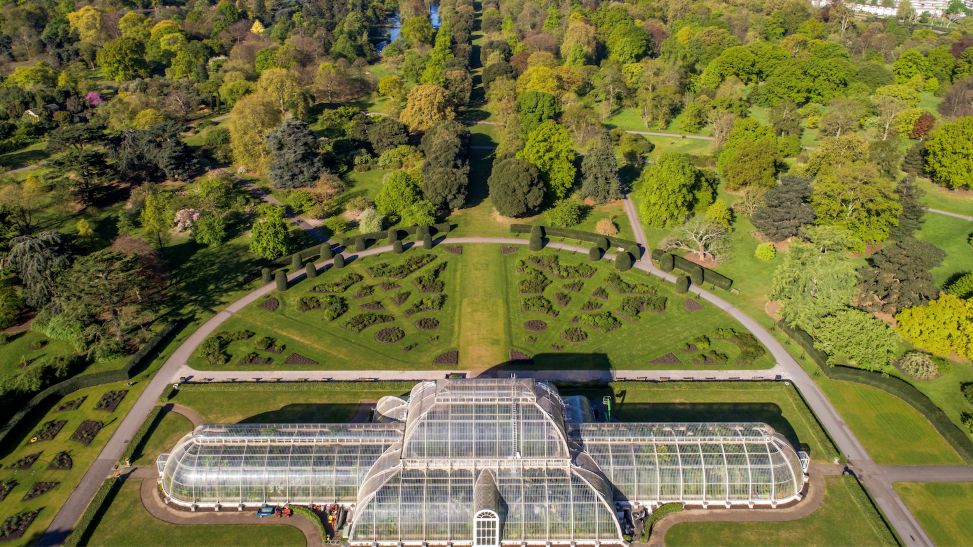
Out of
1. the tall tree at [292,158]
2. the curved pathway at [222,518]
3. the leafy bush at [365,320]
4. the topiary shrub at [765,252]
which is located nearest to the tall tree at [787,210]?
the topiary shrub at [765,252]

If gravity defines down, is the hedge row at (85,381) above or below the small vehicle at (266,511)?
above

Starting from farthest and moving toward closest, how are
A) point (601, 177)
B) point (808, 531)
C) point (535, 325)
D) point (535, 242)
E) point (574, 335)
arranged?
point (601, 177) < point (535, 242) < point (535, 325) < point (574, 335) < point (808, 531)

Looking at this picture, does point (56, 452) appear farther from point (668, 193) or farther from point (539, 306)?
point (668, 193)

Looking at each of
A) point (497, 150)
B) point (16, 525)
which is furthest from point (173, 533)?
point (497, 150)

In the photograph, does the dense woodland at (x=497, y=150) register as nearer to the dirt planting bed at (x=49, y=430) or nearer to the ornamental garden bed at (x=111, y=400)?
the ornamental garden bed at (x=111, y=400)

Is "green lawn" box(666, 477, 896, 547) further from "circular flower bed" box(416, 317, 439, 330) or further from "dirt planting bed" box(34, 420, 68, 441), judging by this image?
"dirt planting bed" box(34, 420, 68, 441)

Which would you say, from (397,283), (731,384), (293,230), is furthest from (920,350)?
(293,230)

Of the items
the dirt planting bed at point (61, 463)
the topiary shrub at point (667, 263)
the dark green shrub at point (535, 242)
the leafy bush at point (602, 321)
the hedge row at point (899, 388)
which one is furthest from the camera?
the dark green shrub at point (535, 242)
